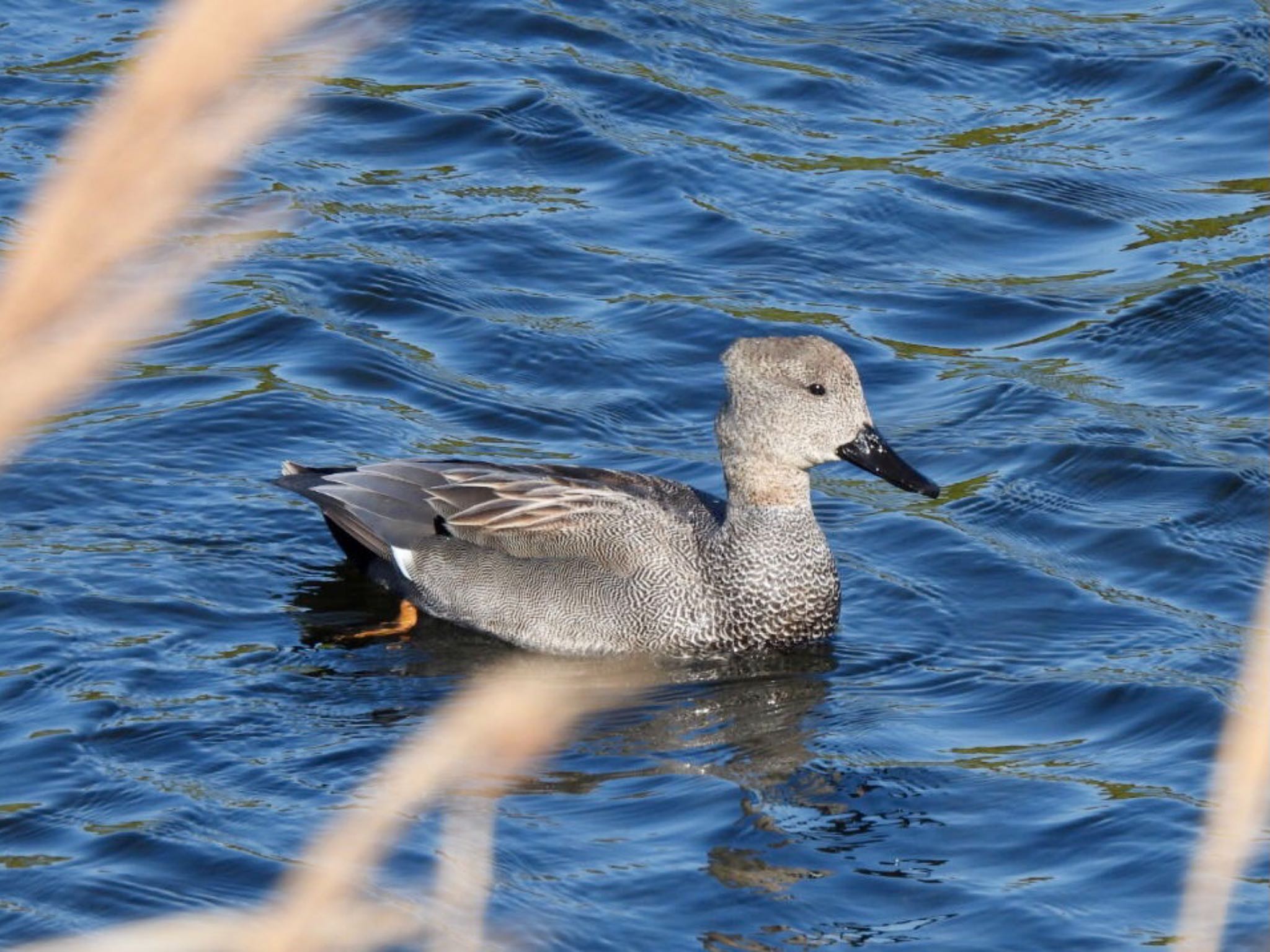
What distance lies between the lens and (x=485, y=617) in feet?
24.1

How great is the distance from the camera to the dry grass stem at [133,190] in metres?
1.25

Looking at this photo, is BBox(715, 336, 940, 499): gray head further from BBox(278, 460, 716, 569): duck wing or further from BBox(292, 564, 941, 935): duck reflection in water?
BBox(292, 564, 941, 935): duck reflection in water

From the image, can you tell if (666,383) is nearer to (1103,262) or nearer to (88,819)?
(1103,262)

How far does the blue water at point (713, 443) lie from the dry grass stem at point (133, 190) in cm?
406

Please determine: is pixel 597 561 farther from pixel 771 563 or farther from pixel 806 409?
pixel 806 409

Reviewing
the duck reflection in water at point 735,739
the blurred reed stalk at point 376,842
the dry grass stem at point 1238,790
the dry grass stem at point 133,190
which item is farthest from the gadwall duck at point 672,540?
the dry grass stem at point 133,190

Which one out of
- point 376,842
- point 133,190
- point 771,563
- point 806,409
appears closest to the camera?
point 133,190

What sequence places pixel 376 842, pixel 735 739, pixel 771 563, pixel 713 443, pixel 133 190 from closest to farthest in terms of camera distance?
pixel 133 190 < pixel 376 842 < pixel 735 739 < pixel 771 563 < pixel 713 443

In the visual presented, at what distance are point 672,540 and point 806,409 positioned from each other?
67 cm

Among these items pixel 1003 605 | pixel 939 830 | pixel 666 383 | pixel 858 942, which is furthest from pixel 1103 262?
pixel 858 942

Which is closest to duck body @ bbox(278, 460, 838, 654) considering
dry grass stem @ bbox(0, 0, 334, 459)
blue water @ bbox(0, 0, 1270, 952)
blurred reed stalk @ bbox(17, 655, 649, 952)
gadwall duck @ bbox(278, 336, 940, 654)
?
gadwall duck @ bbox(278, 336, 940, 654)

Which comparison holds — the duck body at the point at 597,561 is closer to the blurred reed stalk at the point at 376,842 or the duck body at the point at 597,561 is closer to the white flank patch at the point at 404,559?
the white flank patch at the point at 404,559

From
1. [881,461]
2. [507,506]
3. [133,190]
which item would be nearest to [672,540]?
[507,506]

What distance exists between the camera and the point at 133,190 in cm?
128
